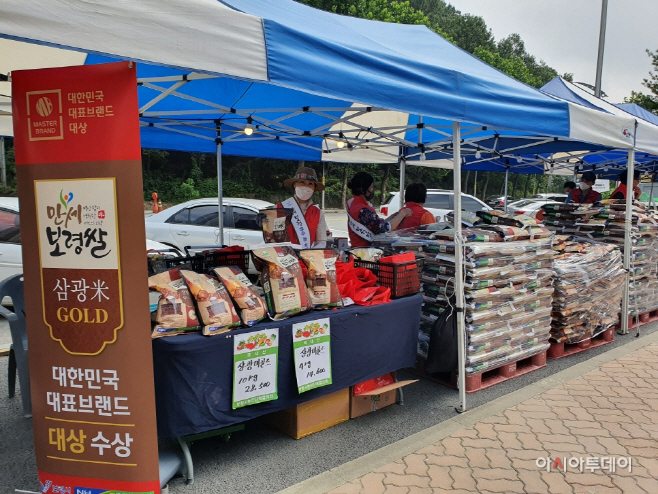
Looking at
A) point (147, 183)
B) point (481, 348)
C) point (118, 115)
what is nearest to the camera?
point (118, 115)

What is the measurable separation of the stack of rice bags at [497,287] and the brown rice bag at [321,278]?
118 centimetres

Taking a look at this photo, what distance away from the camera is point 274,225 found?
12.1ft

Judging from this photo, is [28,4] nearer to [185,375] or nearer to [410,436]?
[185,375]

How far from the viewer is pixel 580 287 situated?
486 centimetres

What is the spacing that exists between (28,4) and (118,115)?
504mm

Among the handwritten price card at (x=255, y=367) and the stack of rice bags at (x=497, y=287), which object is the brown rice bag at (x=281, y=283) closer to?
the handwritten price card at (x=255, y=367)

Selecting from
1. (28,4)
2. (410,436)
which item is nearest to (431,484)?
(410,436)

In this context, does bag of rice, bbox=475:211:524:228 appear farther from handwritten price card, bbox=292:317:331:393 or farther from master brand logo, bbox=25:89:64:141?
master brand logo, bbox=25:89:64:141

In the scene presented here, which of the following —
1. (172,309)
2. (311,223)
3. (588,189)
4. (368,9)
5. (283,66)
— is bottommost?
(172,309)

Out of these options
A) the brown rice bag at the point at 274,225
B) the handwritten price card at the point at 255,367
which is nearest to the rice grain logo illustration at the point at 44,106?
the handwritten price card at the point at 255,367

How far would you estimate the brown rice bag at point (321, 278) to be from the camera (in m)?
3.05

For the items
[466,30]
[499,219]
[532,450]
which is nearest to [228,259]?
[532,450]

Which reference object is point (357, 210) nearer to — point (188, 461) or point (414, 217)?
point (414, 217)

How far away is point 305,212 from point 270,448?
195 cm
